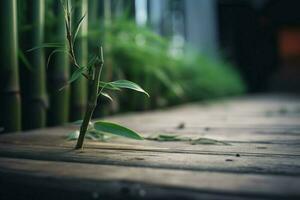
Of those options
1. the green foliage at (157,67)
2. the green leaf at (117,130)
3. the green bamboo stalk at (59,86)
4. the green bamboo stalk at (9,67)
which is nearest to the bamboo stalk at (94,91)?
the green leaf at (117,130)

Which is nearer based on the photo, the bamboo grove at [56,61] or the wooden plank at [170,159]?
the wooden plank at [170,159]

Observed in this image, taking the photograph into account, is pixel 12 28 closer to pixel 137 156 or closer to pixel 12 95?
pixel 12 95

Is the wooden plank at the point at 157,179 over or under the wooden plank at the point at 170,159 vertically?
over

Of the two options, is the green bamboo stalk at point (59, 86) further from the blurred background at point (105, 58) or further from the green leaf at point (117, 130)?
the green leaf at point (117, 130)

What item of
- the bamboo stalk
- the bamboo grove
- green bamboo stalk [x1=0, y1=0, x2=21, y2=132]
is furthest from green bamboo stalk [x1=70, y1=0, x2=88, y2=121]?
the bamboo stalk

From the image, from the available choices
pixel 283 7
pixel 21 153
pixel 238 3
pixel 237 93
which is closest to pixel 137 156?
pixel 21 153

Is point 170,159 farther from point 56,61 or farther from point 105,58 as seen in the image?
point 105,58

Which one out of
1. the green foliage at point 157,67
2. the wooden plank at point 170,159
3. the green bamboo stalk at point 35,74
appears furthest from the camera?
the green foliage at point 157,67
